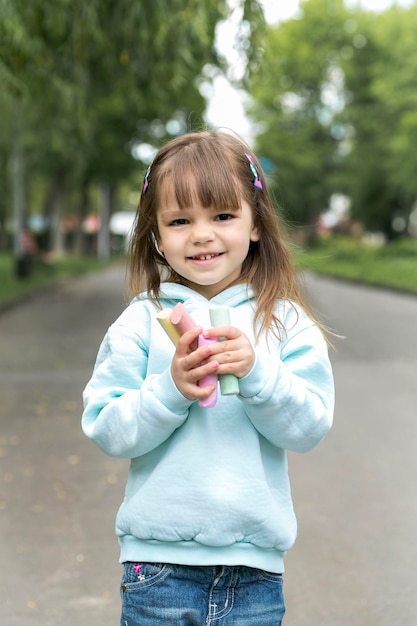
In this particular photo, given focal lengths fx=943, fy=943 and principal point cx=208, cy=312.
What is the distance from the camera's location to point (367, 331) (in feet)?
45.0

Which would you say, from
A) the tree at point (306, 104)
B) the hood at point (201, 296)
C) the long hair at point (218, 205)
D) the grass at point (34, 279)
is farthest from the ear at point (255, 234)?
the tree at point (306, 104)

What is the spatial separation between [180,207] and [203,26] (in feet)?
21.6

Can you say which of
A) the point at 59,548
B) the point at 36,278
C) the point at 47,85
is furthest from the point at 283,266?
the point at 36,278

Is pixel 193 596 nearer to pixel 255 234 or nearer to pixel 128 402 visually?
pixel 128 402

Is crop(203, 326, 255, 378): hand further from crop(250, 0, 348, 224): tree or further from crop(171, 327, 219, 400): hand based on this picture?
crop(250, 0, 348, 224): tree

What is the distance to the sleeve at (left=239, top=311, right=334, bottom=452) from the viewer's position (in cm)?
180

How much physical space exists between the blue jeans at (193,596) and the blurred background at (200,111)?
2.98ft

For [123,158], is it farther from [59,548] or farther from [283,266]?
[283,266]

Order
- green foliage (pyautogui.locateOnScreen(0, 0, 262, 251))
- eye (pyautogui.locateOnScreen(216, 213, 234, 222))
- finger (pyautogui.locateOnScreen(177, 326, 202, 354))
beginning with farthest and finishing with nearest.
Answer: green foliage (pyautogui.locateOnScreen(0, 0, 262, 251)) → eye (pyautogui.locateOnScreen(216, 213, 234, 222)) → finger (pyautogui.locateOnScreen(177, 326, 202, 354))

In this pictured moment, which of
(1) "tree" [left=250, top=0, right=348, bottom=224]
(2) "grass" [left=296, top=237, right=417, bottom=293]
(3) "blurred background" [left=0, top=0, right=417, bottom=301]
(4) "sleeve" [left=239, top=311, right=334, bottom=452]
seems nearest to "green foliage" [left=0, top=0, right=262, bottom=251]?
(3) "blurred background" [left=0, top=0, right=417, bottom=301]

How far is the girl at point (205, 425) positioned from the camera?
191 cm

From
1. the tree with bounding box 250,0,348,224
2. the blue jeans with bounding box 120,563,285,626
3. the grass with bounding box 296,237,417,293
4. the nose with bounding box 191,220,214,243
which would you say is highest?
the nose with bounding box 191,220,214,243

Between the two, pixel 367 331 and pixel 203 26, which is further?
pixel 367 331

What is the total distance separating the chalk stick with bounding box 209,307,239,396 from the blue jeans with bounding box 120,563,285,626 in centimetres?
47
